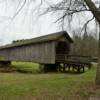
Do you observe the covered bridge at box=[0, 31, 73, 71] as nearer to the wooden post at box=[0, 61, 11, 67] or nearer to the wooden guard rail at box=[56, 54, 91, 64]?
the wooden guard rail at box=[56, 54, 91, 64]

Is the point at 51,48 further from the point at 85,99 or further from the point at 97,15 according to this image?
the point at 85,99

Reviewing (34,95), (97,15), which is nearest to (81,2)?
(97,15)

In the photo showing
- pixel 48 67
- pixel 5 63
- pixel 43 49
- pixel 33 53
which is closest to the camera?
pixel 43 49

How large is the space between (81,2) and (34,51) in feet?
72.5

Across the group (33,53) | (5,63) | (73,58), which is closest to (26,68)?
(5,63)

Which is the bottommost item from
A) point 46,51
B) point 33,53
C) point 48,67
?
point 48,67

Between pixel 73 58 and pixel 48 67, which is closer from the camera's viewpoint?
pixel 73 58

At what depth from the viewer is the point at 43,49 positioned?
3500 cm

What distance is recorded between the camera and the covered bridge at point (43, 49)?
3391cm

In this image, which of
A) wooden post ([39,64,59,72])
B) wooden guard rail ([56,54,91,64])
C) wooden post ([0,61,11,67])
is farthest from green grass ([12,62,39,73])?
wooden guard rail ([56,54,91,64])

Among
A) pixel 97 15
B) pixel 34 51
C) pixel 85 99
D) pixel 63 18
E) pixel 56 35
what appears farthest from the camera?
pixel 34 51

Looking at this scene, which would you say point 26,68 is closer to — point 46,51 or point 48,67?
point 48,67

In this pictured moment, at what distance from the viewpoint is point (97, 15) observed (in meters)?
14.3

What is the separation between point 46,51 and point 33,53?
108 inches
